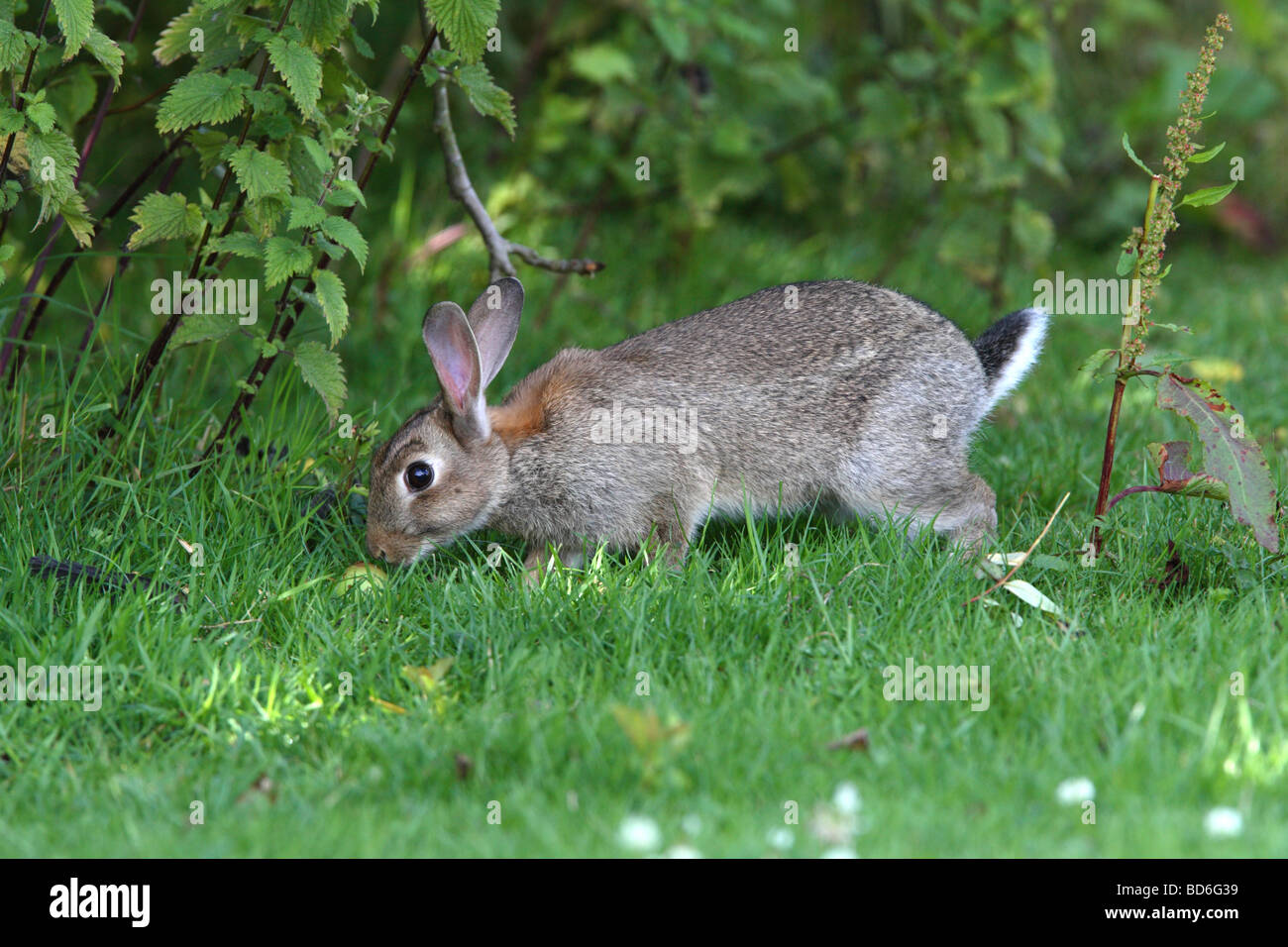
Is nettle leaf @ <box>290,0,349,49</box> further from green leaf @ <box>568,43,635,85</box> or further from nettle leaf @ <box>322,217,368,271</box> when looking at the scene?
green leaf @ <box>568,43,635,85</box>

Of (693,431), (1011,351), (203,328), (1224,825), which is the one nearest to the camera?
(1224,825)

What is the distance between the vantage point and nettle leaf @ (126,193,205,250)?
5.05m

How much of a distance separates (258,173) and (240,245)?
0.28m

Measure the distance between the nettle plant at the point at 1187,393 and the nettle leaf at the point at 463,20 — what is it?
89.0 inches

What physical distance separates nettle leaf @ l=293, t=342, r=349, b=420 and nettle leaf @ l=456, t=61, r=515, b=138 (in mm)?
1113

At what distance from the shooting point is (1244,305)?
898cm

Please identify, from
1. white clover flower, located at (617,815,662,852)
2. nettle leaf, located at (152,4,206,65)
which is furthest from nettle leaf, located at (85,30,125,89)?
white clover flower, located at (617,815,662,852)

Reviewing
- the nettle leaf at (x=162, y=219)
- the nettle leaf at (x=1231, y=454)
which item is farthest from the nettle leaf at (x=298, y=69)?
the nettle leaf at (x=1231, y=454)

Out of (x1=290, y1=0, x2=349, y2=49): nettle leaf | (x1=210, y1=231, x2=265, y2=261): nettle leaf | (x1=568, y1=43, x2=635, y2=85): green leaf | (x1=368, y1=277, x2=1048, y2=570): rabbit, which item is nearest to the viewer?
(x1=290, y1=0, x2=349, y2=49): nettle leaf

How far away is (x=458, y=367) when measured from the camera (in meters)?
5.32

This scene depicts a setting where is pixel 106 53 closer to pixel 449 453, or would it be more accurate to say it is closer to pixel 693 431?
pixel 449 453

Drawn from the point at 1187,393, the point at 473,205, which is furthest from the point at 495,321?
the point at 1187,393

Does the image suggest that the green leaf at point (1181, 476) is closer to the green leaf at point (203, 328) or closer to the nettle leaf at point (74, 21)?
the green leaf at point (203, 328)
